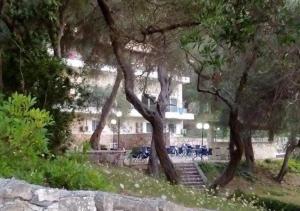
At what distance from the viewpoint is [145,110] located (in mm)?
14820

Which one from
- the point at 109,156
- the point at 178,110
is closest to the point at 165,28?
the point at 109,156

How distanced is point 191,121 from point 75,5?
4132 centimetres

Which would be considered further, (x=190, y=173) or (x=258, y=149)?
(x=258, y=149)

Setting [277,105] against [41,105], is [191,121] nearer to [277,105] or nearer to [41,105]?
[277,105]

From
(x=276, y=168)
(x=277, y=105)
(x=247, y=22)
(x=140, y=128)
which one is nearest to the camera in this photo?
(x=247, y=22)

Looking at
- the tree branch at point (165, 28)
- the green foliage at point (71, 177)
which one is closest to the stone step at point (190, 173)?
the tree branch at point (165, 28)

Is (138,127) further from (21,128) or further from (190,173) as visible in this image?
(21,128)

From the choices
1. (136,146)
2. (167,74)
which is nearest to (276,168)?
(136,146)

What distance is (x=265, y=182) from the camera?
2808cm

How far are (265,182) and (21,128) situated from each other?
25124 millimetres

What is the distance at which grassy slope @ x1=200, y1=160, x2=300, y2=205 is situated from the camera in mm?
24917

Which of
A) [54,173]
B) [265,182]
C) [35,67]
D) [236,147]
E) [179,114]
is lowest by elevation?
[265,182]

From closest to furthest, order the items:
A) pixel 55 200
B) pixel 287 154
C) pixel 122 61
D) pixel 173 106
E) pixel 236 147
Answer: pixel 55 200
pixel 122 61
pixel 236 147
pixel 287 154
pixel 173 106

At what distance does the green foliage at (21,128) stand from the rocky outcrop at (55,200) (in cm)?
100
